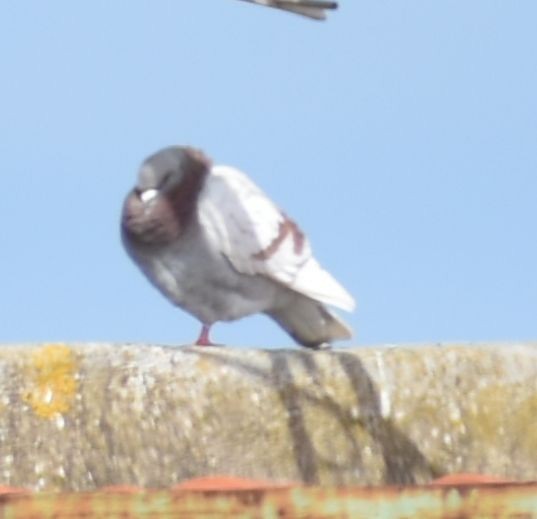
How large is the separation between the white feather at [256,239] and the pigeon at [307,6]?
3.17 metres

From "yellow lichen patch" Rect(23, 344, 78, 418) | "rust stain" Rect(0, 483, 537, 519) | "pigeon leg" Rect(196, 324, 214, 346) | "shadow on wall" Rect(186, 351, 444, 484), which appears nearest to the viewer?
"rust stain" Rect(0, 483, 537, 519)

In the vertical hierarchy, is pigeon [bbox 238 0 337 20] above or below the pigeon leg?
above

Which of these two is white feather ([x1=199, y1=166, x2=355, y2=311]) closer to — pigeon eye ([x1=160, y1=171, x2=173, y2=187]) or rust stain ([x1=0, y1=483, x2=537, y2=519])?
pigeon eye ([x1=160, y1=171, x2=173, y2=187])

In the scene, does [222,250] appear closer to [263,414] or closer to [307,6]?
[263,414]

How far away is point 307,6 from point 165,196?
337cm

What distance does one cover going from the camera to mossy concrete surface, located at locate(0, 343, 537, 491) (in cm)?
311

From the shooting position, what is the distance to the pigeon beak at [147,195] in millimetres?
5816

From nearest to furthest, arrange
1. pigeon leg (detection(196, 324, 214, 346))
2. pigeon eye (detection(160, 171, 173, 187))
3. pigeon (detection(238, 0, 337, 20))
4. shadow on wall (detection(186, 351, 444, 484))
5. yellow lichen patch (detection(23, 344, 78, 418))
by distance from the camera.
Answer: pigeon (detection(238, 0, 337, 20))
yellow lichen patch (detection(23, 344, 78, 418))
shadow on wall (detection(186, 351, 444, 484))
pigeon leg (detection(196, 324, 214, 346))
pigeon eye (detection(160, 171, 173, 187))

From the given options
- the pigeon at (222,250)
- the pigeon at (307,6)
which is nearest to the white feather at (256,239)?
the pigeon at (222,250)

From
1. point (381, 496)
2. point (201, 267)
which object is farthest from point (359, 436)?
point (201, 267)

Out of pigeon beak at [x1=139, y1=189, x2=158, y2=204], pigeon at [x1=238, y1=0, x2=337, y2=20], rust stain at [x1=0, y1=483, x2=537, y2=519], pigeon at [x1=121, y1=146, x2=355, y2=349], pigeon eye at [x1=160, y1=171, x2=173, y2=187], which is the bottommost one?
rust stain at [x1=0, y1=483, x2=537, y2=519]

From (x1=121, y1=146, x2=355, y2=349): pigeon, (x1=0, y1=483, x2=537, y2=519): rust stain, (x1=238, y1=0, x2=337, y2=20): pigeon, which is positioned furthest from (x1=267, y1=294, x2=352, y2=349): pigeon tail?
(x1=0, y1=483, x2=537, y2=519): rust stain

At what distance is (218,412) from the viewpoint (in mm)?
3160

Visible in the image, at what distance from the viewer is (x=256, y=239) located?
5625mm
